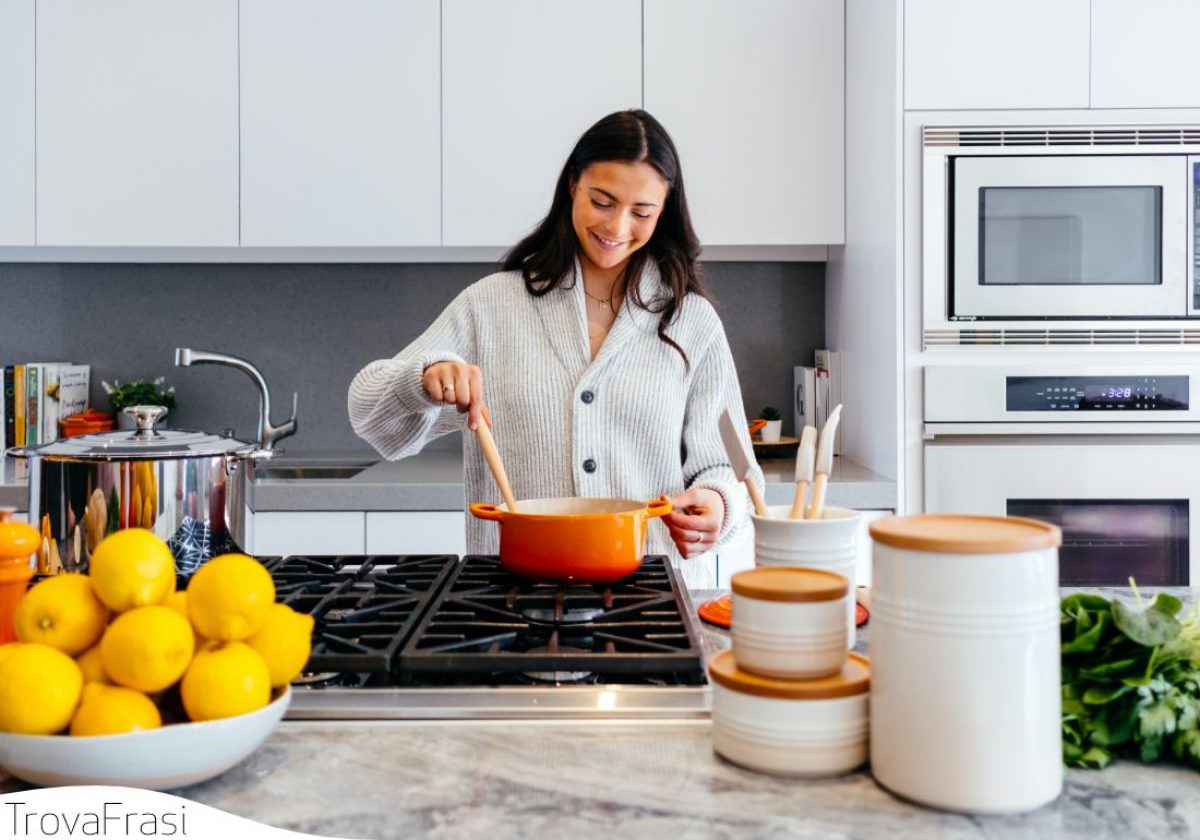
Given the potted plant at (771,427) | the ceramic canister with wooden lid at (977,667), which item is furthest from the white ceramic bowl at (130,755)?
the potted plant at (771,427)

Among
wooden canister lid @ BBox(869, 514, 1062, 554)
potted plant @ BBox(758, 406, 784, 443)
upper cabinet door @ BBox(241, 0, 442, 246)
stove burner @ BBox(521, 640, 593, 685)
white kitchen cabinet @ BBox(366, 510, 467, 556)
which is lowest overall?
white kitchen cabinet @ BBox(366, 510, 467, 556)

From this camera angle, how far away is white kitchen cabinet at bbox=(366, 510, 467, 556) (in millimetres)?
2424

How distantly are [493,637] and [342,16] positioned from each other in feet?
7.04

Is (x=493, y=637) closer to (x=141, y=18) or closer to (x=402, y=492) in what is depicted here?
(x=402, y=492)

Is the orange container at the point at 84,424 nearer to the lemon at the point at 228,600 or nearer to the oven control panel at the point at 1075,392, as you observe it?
the oven control panel at the point at 1075,392

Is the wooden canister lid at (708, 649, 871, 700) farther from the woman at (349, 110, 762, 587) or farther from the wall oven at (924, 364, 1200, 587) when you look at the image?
the wall oven at (924, 364, 1200, 587)

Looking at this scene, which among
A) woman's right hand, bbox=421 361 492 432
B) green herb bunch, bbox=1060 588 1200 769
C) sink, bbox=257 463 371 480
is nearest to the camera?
green herb bunch, bbox=1060 588 1200 769

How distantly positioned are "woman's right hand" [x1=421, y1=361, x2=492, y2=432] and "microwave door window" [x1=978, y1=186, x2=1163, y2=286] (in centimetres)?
141

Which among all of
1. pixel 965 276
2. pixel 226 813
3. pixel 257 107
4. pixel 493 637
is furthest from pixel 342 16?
pixel 226 813

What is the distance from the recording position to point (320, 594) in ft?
3.91

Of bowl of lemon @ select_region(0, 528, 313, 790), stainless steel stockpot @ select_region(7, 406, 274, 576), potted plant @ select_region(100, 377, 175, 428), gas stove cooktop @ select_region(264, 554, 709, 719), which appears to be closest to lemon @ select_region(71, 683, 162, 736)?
bowl of lemon @ select_region(0, 528, 313, 790)

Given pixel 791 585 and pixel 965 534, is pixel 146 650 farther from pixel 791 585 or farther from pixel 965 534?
pixel 965 534

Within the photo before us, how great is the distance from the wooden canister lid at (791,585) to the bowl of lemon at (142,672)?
1.09 feet

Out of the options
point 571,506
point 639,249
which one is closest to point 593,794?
point 571,506
